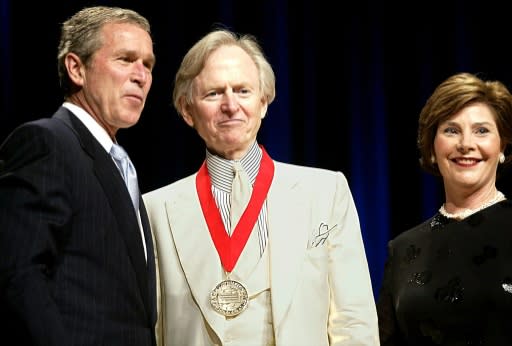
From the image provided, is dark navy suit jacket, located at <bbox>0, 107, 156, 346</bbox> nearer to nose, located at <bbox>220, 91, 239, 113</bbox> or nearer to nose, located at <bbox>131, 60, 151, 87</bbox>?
nose, located at <bbox>131, 60, 151, 87</bbox>

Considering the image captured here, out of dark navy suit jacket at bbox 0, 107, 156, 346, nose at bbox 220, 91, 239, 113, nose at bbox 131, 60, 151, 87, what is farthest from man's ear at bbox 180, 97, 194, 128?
dark navy suit jacket at bbox 0, 107, 156, 346

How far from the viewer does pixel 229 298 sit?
2430 millimetres

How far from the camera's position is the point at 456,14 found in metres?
4.34

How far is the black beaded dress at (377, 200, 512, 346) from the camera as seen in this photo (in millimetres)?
2887

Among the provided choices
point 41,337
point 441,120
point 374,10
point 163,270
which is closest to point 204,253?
point 163,270

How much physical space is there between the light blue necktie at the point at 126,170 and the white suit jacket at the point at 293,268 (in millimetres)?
255

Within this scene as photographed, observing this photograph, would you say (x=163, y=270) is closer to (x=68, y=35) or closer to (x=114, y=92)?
(x=114, y=92)

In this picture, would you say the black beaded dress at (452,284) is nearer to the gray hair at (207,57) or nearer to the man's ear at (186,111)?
the gray hair at (207,57)

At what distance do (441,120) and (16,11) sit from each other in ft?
6.88

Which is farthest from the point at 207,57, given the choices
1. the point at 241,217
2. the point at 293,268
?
the point at 293,268

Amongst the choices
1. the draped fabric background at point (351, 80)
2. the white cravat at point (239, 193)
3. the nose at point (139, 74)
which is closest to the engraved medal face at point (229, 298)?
the white cravat at point (239, 193)

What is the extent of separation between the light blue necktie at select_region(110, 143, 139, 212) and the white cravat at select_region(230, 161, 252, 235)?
32 centimetres

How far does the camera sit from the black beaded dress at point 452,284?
2.89 m

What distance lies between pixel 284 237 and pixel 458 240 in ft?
3.02
